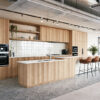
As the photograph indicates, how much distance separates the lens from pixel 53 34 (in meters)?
8.22

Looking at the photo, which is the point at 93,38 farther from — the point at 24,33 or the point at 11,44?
the point at 11,44

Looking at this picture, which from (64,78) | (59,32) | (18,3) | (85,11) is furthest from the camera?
(59,32)

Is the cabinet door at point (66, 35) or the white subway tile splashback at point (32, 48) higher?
the cabinet door at point (66, 35)

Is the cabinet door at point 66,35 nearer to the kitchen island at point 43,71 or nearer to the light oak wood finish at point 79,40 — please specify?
the light oak wood finish at point 79,40

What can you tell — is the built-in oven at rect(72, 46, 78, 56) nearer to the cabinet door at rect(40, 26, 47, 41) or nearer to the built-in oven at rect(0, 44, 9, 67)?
the cabinet door at rect(40, 26, 47, 41)

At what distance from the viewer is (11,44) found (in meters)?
6.73

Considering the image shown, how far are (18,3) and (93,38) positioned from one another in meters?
9.25

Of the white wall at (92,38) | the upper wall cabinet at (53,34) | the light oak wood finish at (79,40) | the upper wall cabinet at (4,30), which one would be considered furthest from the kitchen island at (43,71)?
the white wall at (92,38)

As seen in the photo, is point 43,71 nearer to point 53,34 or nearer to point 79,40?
point 53,34

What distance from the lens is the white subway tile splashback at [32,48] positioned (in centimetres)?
693

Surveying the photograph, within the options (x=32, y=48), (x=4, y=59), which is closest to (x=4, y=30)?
(x=4, y=59)

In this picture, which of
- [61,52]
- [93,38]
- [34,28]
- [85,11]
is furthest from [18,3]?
[93,38]

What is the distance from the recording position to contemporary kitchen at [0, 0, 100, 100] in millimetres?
3746

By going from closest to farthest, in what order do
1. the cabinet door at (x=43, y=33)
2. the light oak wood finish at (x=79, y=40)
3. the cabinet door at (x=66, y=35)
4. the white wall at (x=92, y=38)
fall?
the cabinet door at (x=43, y=33) → the cabinet door at (x=66, y=35) → the light oak wood finish at (x=79, y=40) → the white wall at (x=92, y=38)
